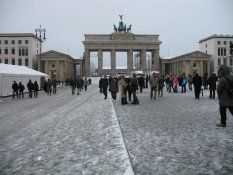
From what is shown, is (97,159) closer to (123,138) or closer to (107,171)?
(107,171)

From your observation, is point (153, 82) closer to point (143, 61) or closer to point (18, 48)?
point (143, 61)

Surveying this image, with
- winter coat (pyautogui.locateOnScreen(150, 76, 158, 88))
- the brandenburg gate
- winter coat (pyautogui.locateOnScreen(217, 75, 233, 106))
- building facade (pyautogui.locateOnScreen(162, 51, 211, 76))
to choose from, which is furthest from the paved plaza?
building facade (pyautogui.locateOnScreen(162, 51, 211, 76))

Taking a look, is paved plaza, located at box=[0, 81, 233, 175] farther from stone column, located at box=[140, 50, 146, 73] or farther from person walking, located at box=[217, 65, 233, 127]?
stone column, located at box=[140, 50, 146, 73]

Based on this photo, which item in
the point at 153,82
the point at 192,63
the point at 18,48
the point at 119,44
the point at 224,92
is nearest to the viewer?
the point at 224,92

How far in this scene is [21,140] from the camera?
792 cm

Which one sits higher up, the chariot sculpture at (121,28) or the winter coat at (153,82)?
the chariot sculpture at (121,28)

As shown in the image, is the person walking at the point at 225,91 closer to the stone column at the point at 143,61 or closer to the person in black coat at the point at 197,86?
the person in black coat at the point at 197,86

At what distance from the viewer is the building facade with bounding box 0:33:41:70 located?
332ft

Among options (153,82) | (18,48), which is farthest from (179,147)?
(18,48)

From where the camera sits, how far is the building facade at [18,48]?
10106 centimetres

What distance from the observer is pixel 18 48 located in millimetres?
101438

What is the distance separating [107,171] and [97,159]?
74 centimetres

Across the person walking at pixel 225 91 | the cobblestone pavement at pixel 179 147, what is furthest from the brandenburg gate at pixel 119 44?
the person walking at pixel 225 91

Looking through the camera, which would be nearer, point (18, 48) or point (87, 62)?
point (87, 62)
